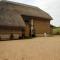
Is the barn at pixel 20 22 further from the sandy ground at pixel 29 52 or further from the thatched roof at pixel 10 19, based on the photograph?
the sandy ground at pixel 29 52

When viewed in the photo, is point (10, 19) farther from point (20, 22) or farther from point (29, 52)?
point (29, 52)

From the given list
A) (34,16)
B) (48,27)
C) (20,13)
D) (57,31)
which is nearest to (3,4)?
(20,13)

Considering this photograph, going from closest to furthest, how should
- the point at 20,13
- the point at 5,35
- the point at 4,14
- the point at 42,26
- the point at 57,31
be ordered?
the point at 5,35
the point at 4,14
the point at 20,13
the point at 42,26
the point at 57,31

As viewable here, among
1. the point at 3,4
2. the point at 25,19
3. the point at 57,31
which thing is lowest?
the point at 57,31

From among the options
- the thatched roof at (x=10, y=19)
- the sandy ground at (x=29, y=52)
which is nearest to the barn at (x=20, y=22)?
the thatched roof at (x=10, y=19)

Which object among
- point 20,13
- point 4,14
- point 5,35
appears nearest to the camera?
Answer: point 5,35

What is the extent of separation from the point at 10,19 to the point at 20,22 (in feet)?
5.80

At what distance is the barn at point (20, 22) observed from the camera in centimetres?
2747

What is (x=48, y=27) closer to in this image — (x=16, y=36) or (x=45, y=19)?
(x=45, y=19)

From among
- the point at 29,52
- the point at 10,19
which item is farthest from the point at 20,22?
the point at 29,52

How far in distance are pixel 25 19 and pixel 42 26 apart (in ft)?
17.1

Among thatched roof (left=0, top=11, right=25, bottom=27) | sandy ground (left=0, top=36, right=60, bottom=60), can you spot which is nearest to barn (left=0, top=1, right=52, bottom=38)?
thatched roof (left=0, top=11, right=25, bottom=27)

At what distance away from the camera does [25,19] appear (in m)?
33.2

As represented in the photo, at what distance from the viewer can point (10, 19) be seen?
93.1 feet
